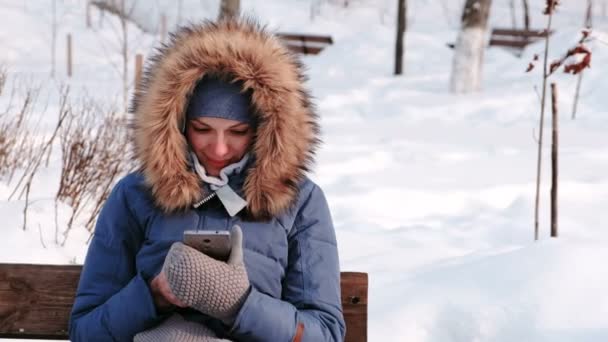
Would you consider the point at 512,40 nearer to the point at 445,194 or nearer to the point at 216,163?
the point at 445,194

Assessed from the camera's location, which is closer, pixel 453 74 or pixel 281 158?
pixel 281 158

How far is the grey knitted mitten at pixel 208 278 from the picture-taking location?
212 centimetres

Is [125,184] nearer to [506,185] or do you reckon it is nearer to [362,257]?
[362,257]

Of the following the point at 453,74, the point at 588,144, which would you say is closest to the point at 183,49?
the point at 588,144

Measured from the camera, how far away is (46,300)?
276 centimetres

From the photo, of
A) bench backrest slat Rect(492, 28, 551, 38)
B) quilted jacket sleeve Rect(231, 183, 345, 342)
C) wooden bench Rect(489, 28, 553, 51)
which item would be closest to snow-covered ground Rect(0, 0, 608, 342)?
quilted jacket sleeve Rect(231, 183, 345, 342)

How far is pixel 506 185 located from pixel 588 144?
8.08ft

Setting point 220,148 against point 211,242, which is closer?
point 211,242

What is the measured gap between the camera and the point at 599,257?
4078 mm

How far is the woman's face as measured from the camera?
2.37 meters

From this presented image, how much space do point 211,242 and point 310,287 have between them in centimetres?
35

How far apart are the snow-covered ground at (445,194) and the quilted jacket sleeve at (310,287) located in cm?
97

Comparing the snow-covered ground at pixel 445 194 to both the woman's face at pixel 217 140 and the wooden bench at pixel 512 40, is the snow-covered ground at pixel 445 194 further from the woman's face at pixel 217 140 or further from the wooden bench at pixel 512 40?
the wooden bench at pixel 512 40

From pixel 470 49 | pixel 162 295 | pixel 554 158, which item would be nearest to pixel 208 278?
pixel 162 295
